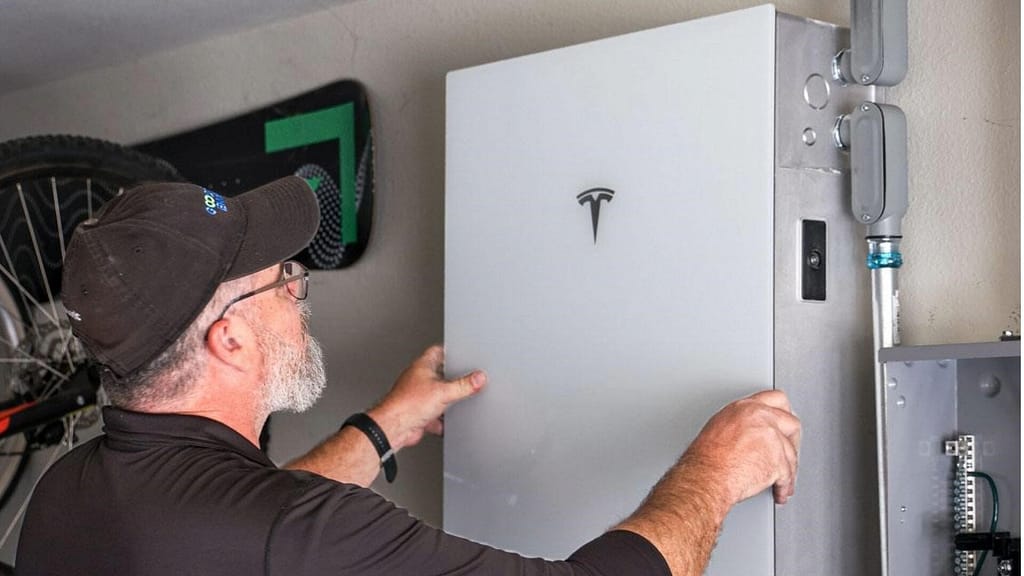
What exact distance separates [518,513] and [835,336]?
0.52 meters

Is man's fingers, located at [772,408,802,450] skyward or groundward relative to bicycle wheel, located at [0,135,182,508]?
groundward

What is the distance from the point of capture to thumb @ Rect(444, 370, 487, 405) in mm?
1882

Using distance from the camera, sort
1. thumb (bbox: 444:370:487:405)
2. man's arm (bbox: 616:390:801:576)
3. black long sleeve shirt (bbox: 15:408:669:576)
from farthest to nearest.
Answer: thumb (bbox: 444:370:487:405) < man's arm (bbox: 616:390:801:576) < black long sleeve shirt (bbox: 15:408:669:576)

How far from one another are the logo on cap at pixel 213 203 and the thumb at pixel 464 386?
56 centimetres

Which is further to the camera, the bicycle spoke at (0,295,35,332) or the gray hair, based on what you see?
the bicycle spoke at (0,295,35,332)

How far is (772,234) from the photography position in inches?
60.3

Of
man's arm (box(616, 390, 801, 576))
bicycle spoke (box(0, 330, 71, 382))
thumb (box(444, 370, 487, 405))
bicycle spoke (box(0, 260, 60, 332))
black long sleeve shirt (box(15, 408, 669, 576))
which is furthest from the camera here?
bicycle spoke (box(0, 260, 60, 332))

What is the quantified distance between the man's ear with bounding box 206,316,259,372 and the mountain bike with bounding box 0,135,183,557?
Answer: 3.24 feet

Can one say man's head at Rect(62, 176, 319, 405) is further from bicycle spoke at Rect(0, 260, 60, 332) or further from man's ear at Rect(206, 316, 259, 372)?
bicycle spoke at Rect(0, 260, 60, 332)

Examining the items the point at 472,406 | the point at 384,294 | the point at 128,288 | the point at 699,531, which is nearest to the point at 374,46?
the point at 384,294


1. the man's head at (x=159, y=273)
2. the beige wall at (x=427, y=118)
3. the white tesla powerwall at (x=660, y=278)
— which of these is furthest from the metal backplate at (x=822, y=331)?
the man's head at (x=159, y=273)

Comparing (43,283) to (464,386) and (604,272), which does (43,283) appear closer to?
(464,386)

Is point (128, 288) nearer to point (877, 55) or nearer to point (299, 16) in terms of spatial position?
point (877, 55)

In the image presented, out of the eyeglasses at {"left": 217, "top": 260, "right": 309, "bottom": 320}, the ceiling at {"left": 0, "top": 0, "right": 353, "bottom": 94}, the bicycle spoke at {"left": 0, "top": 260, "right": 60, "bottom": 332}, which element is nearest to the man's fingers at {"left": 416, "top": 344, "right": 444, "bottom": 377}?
the eyeglasses at {"left": 217, "top": 260, "right": 309, "bottom": 320}
